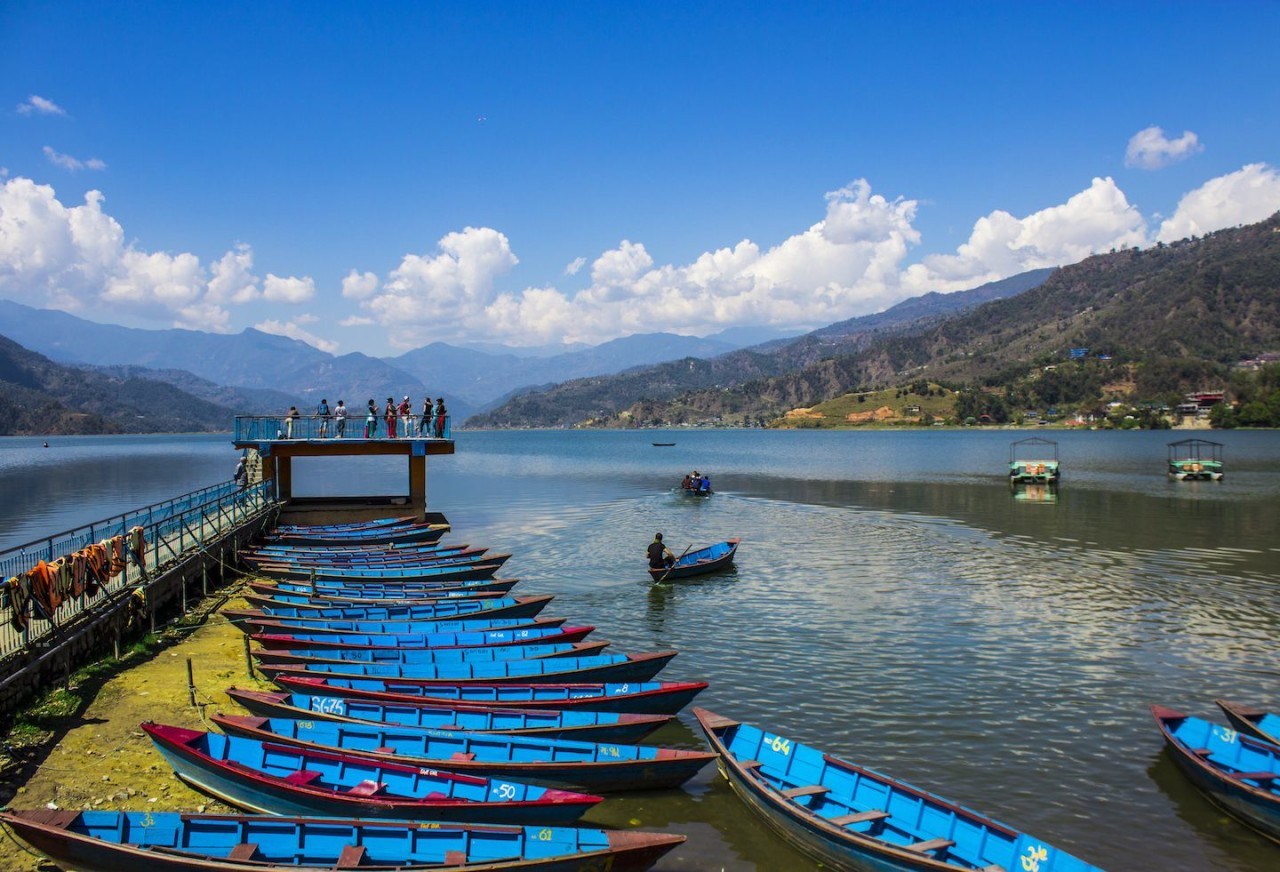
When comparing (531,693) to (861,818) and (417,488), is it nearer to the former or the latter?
(861,818)

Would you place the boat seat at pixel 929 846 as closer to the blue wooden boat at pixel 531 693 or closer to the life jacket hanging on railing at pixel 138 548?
the blue wooden boat at pixel 531 693

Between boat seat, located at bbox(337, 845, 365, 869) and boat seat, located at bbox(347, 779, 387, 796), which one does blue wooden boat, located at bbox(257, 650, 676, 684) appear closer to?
boat seat, located at bbox(347, 779, 387, 796)

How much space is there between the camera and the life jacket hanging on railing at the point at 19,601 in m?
17.3

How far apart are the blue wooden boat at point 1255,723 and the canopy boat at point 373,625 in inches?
561

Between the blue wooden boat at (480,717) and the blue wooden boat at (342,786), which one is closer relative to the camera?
the blue wooden boat at (342,786)

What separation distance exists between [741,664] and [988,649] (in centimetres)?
746

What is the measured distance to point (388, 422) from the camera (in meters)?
43.8

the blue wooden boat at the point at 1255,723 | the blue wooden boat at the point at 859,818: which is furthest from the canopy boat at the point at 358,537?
the blue wooden boat at the point at 1255,723

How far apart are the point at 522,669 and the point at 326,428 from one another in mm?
30099

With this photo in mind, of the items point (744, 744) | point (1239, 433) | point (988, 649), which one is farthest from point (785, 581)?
point (1239, 433)

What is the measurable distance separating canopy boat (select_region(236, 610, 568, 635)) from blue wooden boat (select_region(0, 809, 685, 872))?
10182 mm

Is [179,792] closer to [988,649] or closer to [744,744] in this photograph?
[744,744]

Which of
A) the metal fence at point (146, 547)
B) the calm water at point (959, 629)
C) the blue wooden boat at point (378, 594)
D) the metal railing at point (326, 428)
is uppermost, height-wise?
the metal railing at point (326, 428)

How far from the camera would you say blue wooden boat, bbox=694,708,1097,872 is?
422 inches
